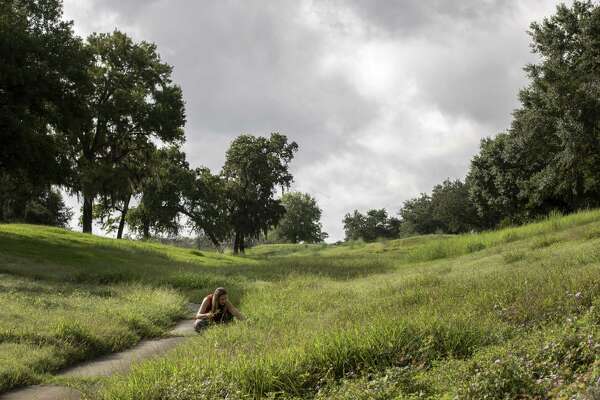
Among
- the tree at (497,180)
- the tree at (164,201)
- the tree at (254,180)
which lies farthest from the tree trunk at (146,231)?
the tree at (497,180)

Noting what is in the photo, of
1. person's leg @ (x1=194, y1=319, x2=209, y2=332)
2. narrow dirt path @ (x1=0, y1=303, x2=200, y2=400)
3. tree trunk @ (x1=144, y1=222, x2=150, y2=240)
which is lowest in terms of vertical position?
narrow dirt path @ (x1=0, y1=303, x2=200, y2=400)

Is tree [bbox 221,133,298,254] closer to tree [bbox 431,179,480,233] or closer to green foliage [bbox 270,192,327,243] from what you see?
tree [bbox 431,179,480,233]

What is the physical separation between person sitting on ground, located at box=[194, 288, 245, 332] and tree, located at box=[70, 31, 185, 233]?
103ft

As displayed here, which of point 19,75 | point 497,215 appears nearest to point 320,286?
point 19,75

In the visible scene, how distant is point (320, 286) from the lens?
736 inches

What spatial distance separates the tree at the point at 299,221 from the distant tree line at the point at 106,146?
5427cm

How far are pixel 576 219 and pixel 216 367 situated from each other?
79.0 ft

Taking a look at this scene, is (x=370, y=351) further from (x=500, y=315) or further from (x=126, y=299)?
(x=126, y=299)

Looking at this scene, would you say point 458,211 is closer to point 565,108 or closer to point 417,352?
point 565,108

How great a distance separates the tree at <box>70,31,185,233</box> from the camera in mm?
44250

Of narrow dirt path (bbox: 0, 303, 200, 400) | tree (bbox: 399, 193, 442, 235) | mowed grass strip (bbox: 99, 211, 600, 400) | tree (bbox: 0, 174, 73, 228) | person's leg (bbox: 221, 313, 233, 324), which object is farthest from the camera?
tree (bbox: 399, 193, 442, 235)

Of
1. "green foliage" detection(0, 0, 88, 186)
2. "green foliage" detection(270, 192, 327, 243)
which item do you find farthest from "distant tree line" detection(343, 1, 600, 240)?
"green foliage" detection(270, 192, 327, 243)

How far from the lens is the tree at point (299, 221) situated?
127 m

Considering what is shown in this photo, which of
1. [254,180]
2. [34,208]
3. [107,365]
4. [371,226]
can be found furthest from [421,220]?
[107,365]
